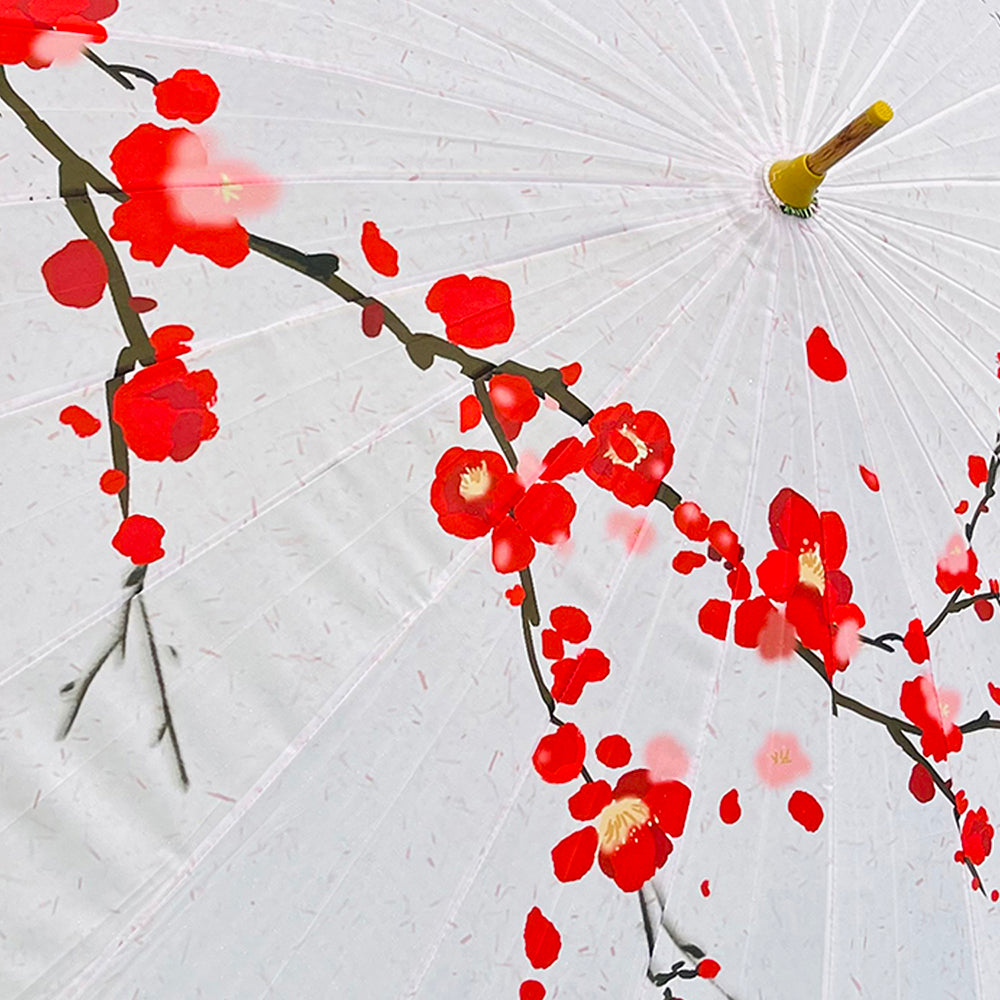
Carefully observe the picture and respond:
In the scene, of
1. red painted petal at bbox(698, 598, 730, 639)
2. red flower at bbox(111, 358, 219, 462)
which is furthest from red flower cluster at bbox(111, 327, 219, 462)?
red painted petal at bbox(698, 598, 730, 639)

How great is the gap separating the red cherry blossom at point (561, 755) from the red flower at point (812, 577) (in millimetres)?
176

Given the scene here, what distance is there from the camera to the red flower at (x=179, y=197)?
29.3 inches

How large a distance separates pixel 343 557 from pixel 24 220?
276 millimetres

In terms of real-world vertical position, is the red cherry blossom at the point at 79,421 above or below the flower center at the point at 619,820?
above

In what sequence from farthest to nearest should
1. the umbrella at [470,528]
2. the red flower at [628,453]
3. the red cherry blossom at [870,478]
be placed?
the red cherry blossom at [870,478] → the red flower at [628,453] → the umbrella at [470,528]

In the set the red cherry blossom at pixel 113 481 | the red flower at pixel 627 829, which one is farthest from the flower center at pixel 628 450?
the red cherry blossom at pixel 113 481

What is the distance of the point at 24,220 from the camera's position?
73 cm

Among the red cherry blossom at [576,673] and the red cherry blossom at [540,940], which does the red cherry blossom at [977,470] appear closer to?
the red cherry blossom at [576,673]

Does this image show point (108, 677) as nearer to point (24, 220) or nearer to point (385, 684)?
point (385, 684)

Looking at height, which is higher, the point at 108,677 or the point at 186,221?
the point at 186,221

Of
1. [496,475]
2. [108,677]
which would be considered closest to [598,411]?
[496,475]

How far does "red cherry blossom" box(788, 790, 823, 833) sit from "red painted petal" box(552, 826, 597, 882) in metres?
0.16

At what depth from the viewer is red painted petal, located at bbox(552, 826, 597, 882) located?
77 centimetres

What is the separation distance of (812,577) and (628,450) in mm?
171
